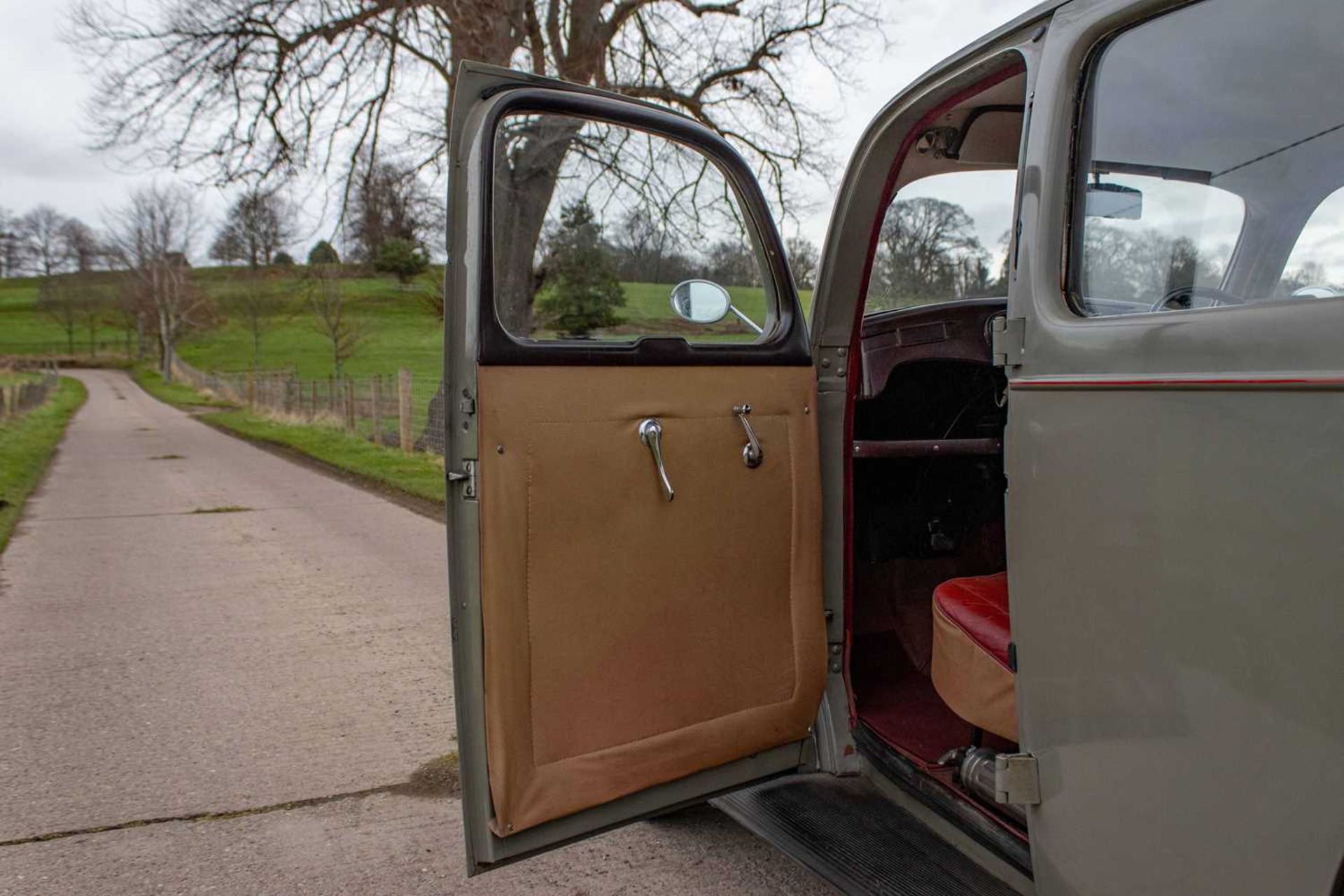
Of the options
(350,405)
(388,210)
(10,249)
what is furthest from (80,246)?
(388,210)

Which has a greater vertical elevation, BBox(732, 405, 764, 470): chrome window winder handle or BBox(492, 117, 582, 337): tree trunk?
BBox(492, 117, 582, 337): tree trunk

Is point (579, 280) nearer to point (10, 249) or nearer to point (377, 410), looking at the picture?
point (377, 410)

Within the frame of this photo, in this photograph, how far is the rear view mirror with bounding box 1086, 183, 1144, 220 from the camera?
72.1 inches

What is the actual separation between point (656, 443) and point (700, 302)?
18.9 inches

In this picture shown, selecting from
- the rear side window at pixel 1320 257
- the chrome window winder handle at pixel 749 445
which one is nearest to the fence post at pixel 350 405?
the chrome window winder handle at pixel 749 445

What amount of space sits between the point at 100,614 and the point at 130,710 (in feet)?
6.01

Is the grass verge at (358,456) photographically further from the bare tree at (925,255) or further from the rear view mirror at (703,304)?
the rear view mirror at (703,304)

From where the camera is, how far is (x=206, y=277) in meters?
60.6

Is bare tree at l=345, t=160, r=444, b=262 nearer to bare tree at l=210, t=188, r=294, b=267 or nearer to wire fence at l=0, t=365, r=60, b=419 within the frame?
bare tree at l=210, t=188, r=294, b=267

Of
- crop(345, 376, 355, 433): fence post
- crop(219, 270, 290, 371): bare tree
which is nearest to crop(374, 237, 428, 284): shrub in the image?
crop(345, 376, 355, 433): fence post

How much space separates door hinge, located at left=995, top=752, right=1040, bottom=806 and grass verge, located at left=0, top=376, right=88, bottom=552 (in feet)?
26.8

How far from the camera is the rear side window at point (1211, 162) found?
58.9 inches

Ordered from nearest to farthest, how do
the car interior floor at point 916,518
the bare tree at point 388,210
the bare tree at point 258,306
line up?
the car interior floor at point 916,518 → the bare tree at point 388,210 → the bare tree at point 258,306

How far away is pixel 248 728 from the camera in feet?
13.2
